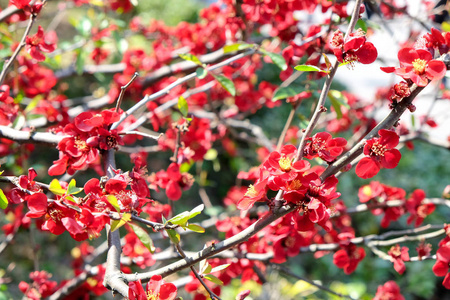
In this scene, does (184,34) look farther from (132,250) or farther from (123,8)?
(132,250)

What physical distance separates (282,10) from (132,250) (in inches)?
44.9

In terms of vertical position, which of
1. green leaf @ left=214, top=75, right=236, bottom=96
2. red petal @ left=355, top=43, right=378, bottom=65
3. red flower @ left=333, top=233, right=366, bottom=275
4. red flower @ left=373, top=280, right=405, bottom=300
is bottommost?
red flower @ left=373, top=280, right=405, bottom=300

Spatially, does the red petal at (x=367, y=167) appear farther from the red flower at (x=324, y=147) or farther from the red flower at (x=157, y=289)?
the red flower at (x=157, y=289)

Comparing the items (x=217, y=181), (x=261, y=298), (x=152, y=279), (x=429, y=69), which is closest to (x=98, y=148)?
(x=152, y=279)

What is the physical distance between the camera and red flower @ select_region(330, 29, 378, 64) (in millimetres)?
823

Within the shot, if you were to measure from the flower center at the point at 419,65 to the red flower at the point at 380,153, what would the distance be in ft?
0.46

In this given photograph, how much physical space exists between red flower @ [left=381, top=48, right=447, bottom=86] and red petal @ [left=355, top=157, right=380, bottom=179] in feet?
0.61

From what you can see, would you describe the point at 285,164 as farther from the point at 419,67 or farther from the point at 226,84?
the point at 226,84

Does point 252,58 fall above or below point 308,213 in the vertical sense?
below

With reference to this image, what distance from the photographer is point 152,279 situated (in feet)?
2.62

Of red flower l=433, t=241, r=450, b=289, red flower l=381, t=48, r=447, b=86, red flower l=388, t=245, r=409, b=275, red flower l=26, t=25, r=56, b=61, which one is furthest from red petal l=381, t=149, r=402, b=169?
red flower l=26, t=25, r=56, b=61

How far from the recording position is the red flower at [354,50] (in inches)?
32.4

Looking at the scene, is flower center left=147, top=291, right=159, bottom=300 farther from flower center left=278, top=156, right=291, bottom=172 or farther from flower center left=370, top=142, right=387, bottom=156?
flower center left=370, top=142, right=387, bottom=156

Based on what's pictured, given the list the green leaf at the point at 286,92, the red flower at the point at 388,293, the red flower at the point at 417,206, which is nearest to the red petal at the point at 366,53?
the green leaf at the point at 286,92
